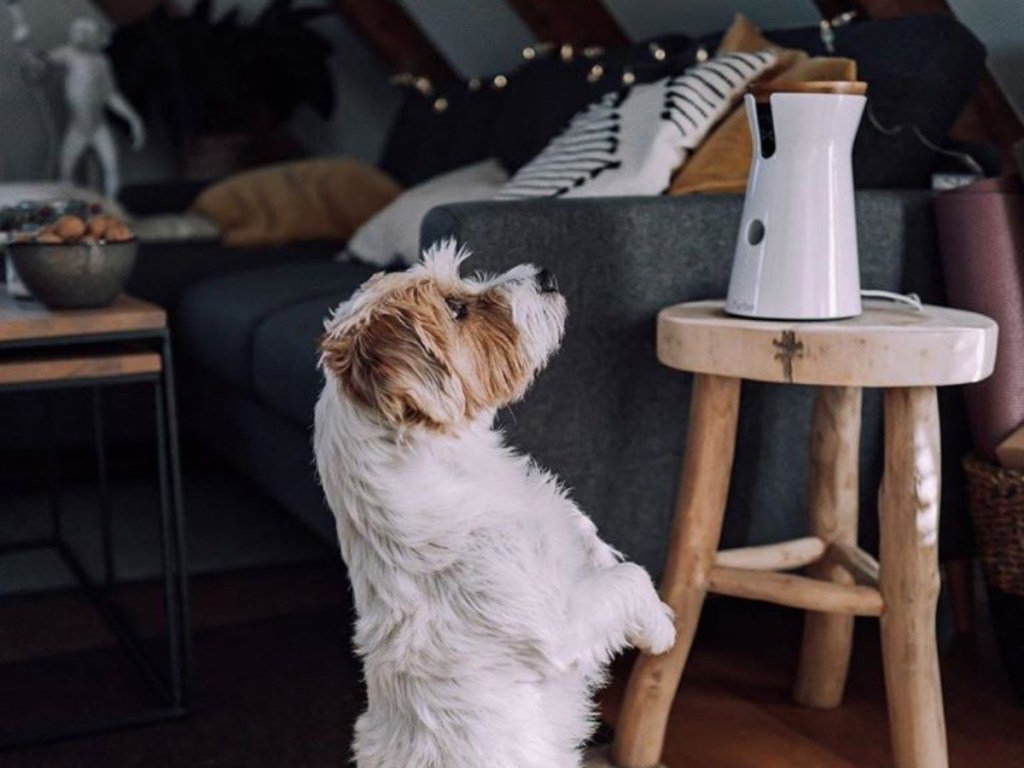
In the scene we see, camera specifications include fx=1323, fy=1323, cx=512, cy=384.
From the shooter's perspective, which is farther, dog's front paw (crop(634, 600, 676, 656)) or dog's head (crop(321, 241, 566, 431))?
dog's front paw (crop(634, 600, 676, 656))

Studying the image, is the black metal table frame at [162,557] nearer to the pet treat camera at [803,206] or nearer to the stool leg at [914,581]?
the pet treat camera at [803,206]

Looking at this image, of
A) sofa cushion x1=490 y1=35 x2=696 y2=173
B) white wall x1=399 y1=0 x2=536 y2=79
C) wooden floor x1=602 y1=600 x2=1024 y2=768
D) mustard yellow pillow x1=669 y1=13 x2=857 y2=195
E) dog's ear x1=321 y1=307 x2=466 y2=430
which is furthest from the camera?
white wall x1=399 y1=0 x2=536 y2=79

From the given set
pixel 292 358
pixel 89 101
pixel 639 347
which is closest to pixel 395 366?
pixel 639 347

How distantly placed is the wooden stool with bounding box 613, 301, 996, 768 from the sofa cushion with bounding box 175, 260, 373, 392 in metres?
0.96

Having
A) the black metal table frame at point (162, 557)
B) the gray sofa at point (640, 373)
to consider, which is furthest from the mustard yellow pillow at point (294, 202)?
the black metal table frame at point (162, 557)

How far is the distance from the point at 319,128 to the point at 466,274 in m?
3.60

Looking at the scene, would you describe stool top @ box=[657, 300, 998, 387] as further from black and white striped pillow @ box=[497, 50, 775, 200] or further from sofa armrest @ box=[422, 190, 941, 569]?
black and white striped pillow @ box=[497, 50, 775, 200]

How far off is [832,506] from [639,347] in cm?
37

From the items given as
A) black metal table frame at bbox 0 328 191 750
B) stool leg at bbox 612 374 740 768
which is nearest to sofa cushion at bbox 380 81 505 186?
black metal table frame at bbox 0 328 191 750

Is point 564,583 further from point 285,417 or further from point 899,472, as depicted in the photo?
point 285,417

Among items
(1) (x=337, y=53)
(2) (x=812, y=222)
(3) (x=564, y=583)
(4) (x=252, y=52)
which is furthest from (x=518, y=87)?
(3) (x=564, y=583)

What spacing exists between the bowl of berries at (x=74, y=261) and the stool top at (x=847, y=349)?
941mm

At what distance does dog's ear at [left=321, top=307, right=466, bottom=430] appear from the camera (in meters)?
1.32

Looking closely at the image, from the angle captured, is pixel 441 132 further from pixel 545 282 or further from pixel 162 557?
pixel 545 282
